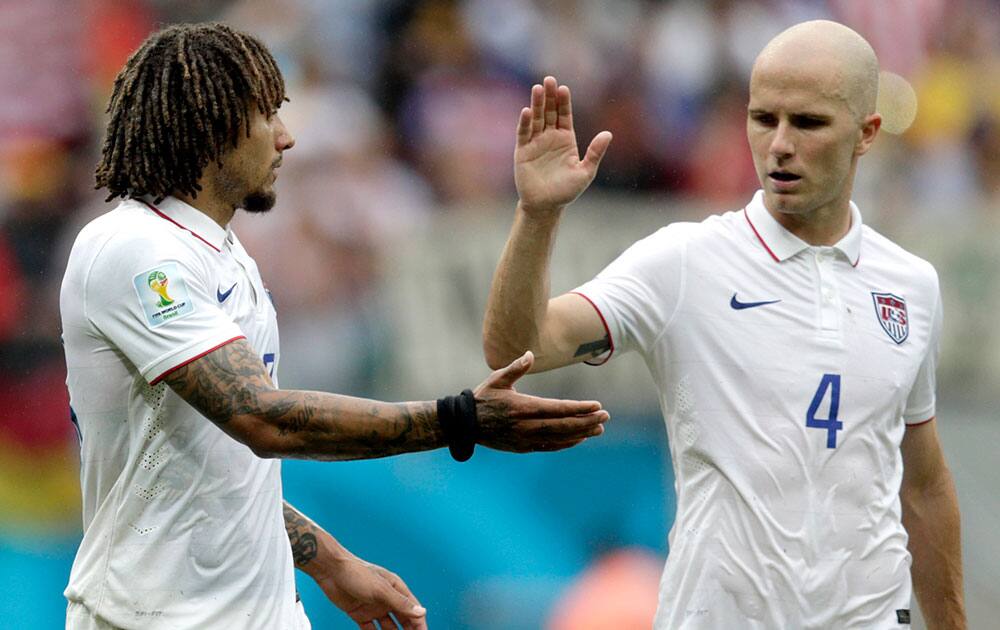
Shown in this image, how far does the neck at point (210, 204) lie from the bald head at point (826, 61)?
5.00ft

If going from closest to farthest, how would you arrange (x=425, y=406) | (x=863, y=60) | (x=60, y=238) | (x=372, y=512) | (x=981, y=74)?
(x=425, y=406), (x=863, y=60), (x=372, y=512), (x=60, y=238), (x=981, y=74)

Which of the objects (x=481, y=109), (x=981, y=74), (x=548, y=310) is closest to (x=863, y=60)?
(x=548, y=310)

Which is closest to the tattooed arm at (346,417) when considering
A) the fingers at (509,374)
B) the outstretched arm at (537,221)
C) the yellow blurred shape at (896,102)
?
the fingers at (509,374)

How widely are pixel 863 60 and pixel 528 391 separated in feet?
13.7

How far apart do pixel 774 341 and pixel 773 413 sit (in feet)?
0.66

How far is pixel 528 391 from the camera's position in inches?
327

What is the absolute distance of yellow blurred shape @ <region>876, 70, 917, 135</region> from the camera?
9.98 m

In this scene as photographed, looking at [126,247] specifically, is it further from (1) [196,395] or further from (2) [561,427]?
(2) [561,427]

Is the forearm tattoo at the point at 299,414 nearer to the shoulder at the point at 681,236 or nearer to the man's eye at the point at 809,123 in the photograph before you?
the shoulder at the point at 681,236

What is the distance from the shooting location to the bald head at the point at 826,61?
4.28 meters

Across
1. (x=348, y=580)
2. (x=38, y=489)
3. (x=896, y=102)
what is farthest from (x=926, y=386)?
(x=896, y=102)

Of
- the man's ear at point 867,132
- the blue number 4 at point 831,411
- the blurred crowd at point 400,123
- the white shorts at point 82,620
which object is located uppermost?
the blurred crowd at point 400,123

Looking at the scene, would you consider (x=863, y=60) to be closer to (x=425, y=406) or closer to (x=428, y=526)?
(x=425, y=406)

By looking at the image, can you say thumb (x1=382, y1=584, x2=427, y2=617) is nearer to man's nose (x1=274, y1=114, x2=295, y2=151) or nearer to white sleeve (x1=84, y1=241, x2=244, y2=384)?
white sleeve (x1=84, y1=241, x2=244, y2=384)
